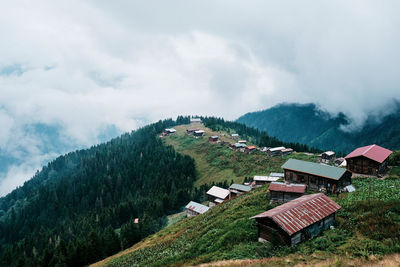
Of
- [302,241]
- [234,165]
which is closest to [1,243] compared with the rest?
[234,165]

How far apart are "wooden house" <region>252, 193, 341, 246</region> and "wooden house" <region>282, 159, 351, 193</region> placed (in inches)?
793

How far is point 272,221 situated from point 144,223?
211 ft

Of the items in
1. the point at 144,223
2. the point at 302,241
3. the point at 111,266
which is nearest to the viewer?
the point at 302,241

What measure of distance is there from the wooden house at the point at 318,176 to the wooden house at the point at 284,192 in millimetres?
6995

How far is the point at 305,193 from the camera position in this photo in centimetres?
4947

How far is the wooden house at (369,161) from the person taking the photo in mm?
56594

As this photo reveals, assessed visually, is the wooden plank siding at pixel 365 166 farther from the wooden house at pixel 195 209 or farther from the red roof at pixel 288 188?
the wooden house at pixel 195 209

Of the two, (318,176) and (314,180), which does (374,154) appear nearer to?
(318,176)

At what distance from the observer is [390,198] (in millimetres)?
34625

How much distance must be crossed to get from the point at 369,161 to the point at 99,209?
128 meters

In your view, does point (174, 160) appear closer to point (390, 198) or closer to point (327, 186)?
point (327, 186)

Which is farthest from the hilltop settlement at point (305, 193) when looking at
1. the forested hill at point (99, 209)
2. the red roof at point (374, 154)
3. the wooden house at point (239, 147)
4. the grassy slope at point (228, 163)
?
the wooden house at point (239, 147)

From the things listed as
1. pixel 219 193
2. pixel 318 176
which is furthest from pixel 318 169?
pixel 219 193

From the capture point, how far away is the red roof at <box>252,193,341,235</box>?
86.8ft
